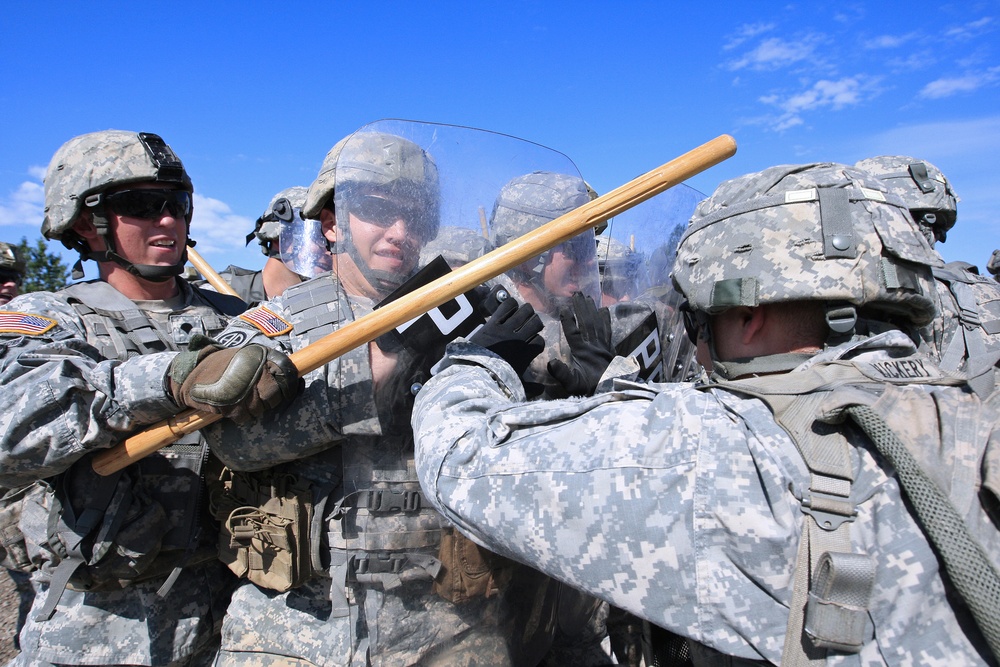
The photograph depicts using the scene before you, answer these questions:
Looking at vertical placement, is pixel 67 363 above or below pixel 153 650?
above

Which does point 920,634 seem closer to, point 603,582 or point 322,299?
point 603,582

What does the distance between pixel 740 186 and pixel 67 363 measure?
217cm

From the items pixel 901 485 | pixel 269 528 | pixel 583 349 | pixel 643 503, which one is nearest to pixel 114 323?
pixel 269 528

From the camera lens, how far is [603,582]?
1.36m

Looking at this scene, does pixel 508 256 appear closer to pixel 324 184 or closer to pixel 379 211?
pixel 379 211

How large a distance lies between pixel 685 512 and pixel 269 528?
1.47 m

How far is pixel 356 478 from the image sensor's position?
202 centimetres

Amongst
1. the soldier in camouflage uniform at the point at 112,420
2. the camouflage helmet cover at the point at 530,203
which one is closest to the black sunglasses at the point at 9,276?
the soldier in camouflage uniform at the point at 112,420

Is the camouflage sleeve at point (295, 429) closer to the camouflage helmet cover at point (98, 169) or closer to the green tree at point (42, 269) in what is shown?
the camouflage helmet cover at point (98, 169)

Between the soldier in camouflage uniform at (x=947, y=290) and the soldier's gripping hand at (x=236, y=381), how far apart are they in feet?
13.5

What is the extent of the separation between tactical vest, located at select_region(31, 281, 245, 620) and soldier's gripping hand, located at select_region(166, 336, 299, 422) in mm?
461

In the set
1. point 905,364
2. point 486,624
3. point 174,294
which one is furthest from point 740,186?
point 174,294

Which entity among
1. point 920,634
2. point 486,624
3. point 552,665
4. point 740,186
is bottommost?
point 552,665

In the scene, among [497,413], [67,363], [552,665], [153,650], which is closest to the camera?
[497,413]
